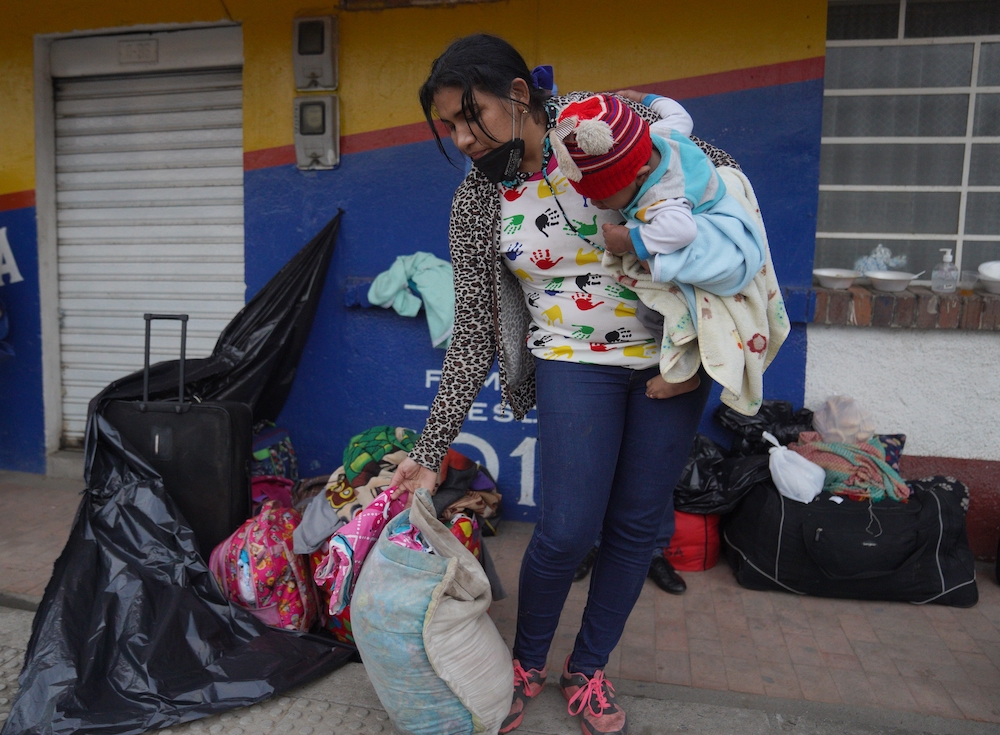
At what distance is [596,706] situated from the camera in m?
2.35

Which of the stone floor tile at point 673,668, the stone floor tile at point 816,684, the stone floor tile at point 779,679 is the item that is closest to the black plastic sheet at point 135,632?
the stone floor tile at point 673,668

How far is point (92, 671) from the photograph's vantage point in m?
2.53

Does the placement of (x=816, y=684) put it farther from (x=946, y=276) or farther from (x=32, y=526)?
(x=32, y=526)

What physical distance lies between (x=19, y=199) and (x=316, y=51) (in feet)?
6.65

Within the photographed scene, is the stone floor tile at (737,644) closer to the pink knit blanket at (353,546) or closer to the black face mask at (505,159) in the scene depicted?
the pink knit blanket at (353,546)

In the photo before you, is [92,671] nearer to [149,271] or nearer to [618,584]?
[618,584]

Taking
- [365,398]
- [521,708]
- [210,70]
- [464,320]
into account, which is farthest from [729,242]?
[210,70]

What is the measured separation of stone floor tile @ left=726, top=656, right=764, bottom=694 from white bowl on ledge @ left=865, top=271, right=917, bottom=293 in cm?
189

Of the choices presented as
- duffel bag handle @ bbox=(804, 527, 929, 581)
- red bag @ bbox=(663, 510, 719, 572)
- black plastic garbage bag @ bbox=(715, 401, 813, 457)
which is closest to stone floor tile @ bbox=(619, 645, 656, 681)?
red bag @ bbox=(663, 510, 719, 572)

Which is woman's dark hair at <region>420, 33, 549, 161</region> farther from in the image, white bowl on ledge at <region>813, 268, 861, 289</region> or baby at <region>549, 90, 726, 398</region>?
white bowl on ledge at <region>813, 268, 861, 289</region>

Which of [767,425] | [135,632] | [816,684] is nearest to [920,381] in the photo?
[767,425]

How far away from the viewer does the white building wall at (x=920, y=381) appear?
12.0 feet

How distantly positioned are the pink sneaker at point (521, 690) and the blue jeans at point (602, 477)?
6.8 inches

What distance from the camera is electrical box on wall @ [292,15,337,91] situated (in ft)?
13.1
